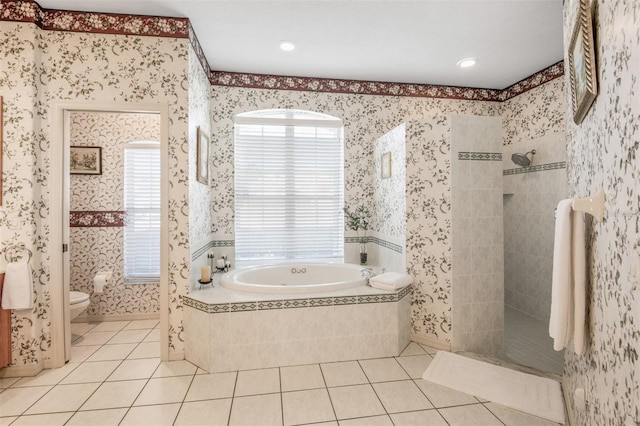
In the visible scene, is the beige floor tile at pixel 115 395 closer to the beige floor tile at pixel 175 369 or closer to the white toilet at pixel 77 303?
the beige floor tile at pixel 175 369

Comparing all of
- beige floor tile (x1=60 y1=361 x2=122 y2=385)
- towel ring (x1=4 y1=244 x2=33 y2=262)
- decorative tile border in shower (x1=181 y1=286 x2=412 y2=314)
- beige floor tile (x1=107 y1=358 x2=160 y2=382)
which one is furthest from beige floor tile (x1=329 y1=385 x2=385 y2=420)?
towel ring (x1=4 y1=244 x2=33 y2=262)

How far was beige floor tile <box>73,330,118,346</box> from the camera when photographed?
2.74 meters

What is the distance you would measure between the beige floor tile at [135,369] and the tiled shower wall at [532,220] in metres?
3.69

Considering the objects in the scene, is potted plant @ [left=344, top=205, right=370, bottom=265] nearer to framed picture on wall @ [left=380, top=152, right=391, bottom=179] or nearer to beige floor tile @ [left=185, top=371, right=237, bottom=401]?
framed picture on wall @ [left=380, top=152, right=391, bottom=179]

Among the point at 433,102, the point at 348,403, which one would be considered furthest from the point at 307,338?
the point at 433,102

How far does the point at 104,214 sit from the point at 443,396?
3506 millimetres

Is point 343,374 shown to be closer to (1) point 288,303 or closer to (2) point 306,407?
(2) point 306,407

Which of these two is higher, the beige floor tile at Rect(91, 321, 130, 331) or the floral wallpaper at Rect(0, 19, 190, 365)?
the floral wallpaper at Rect(0, 19, 190, 365)

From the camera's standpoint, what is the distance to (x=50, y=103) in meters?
2.26

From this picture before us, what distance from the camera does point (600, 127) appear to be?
1.14m

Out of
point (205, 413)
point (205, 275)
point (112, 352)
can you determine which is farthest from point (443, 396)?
point (112, 352)

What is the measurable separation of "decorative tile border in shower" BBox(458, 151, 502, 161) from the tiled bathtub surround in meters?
1.26

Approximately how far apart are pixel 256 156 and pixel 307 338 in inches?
80.5

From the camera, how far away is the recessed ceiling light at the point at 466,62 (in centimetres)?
298
